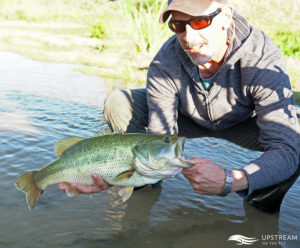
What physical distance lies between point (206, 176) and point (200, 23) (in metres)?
1.43

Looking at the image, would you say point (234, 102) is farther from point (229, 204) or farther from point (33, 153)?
point (33, 153)

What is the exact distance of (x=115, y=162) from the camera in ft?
8.39

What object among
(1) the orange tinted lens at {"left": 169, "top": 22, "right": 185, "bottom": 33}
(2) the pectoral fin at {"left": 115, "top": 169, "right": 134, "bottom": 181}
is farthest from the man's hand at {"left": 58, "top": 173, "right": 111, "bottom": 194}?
(1) the orange tinted lens at {"left": 169, "top": 22, "right": 185, "bottom": 33}

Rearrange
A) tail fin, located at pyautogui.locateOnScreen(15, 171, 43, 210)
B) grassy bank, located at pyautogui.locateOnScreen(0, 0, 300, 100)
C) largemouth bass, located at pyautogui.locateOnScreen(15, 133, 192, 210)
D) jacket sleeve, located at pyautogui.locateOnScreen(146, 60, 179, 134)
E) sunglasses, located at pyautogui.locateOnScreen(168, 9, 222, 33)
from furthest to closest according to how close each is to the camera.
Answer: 1. grassy bank, located at pyautogui.locateOnScreen(0, 0, 300, 100)
2. jacket sleeve, located at pyautogui.locateOnScreen(146, 60, 179, 134)
3. sunglasses, located at pyautogui.locateOnScreen(168, 9, 222, 33)
4. tail fin, located at pyautogui.locateOnScreen(15, 171, 43, 210)
5. largemouth bass, located at pyautogui.locateOnScreen(15, 133, 192, 210)

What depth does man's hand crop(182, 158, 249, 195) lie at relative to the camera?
7.90 ft

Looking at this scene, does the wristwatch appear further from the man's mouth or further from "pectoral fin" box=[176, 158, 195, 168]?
the man's mouth

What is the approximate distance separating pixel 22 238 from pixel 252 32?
2813mm

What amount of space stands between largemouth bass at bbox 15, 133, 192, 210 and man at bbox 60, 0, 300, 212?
14cm

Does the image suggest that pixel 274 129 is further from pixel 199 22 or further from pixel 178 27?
pixel 178 27

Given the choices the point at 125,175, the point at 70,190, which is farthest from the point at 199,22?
the point at 70,190

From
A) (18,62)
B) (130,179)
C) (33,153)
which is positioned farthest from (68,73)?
(130,179)

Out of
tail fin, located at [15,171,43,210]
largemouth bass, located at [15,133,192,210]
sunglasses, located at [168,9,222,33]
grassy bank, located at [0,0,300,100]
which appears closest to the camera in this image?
largemouth bass, located at [15,133,192,210]

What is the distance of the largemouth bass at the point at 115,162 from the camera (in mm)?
2348

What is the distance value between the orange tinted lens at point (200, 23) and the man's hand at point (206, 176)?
132 cm
